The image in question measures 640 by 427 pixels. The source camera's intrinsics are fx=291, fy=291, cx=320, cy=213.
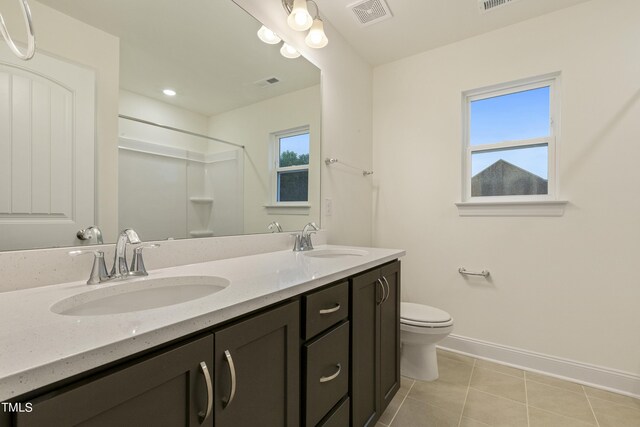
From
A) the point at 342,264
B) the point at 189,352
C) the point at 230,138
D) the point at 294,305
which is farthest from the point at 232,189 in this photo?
the point at 189,352

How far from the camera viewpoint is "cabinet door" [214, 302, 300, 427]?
65cm

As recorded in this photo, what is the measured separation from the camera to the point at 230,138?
143cm

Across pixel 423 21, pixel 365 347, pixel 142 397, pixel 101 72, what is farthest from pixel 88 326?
pixel 423 21

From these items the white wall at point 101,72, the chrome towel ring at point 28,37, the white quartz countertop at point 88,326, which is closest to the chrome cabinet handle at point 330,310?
the white quartz countertop at point 88,326

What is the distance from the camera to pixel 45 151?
2.80ft

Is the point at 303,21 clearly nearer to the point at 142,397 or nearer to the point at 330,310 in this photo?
the point at 330,310

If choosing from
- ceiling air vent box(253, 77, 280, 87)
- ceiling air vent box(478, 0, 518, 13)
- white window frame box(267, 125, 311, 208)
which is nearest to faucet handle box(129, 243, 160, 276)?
white window frame box(267, 125, 311, 208)

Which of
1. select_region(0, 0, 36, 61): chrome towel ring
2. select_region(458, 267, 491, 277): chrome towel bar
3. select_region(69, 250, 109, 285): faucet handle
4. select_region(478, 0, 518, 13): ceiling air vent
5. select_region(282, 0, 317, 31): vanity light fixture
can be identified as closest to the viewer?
select_region(0, 0, 36, 61): chrome towel ring

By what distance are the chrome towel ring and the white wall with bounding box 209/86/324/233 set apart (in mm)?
615

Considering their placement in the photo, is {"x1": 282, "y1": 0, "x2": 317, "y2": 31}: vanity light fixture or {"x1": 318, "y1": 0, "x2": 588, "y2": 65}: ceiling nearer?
{"x1": 282, "y1": 0, "x2": 317, "y2": 31}: vanity light fixture

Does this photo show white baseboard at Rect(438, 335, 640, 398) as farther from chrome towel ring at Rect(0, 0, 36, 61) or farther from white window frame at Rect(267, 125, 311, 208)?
chrome towel ring at Rect(0, 0, 36, 61)

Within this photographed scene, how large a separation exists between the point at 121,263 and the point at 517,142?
2.49 m

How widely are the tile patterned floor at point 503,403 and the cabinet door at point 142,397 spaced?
1.27m

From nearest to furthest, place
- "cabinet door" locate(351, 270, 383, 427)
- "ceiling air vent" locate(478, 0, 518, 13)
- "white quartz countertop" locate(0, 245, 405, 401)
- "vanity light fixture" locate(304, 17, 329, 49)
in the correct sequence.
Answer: "white quartz countertop" locate(0, 245, 405, 401)
"cabinet door" locate(351, 270, 383, 427)
"vanity light fixture" locate(304, 17, 329, 49)
"ceiling air vent" locate(478, 0, 518, 13)
